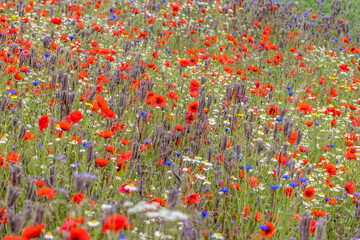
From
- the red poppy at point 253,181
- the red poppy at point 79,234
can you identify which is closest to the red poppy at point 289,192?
the red poppy at point 253,181

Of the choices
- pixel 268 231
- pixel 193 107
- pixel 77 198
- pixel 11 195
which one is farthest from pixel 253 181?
pixel 11 195

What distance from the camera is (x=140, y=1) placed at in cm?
1025

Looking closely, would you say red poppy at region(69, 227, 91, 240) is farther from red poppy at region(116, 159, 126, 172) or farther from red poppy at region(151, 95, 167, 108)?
red poppy at region(151, 95, 167, 108)

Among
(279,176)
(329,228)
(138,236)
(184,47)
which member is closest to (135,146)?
(138,236)

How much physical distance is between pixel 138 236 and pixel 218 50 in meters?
5.86

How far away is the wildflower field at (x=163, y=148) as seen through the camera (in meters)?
2.39

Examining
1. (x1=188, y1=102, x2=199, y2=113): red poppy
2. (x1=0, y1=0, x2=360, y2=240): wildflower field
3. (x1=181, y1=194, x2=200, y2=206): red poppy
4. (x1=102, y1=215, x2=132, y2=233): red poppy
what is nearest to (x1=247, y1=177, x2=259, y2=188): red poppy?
(x1=0, y1=0, x2=360, y2=240): wildflower field

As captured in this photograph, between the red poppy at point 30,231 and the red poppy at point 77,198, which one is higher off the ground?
the red poppy at point 30,231

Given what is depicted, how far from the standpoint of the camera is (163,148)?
349cm

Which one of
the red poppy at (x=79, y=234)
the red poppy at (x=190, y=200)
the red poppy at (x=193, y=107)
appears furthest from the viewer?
the red poppy at (x=193, y=107)

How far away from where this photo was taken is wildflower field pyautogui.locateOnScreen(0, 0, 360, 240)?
2.39 metres

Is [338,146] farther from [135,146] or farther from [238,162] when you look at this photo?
[135,146]

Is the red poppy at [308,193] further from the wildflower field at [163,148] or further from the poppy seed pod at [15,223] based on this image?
the poppy seed pod at [15,223]

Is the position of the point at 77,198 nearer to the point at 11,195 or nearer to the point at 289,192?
the point at 11,195
